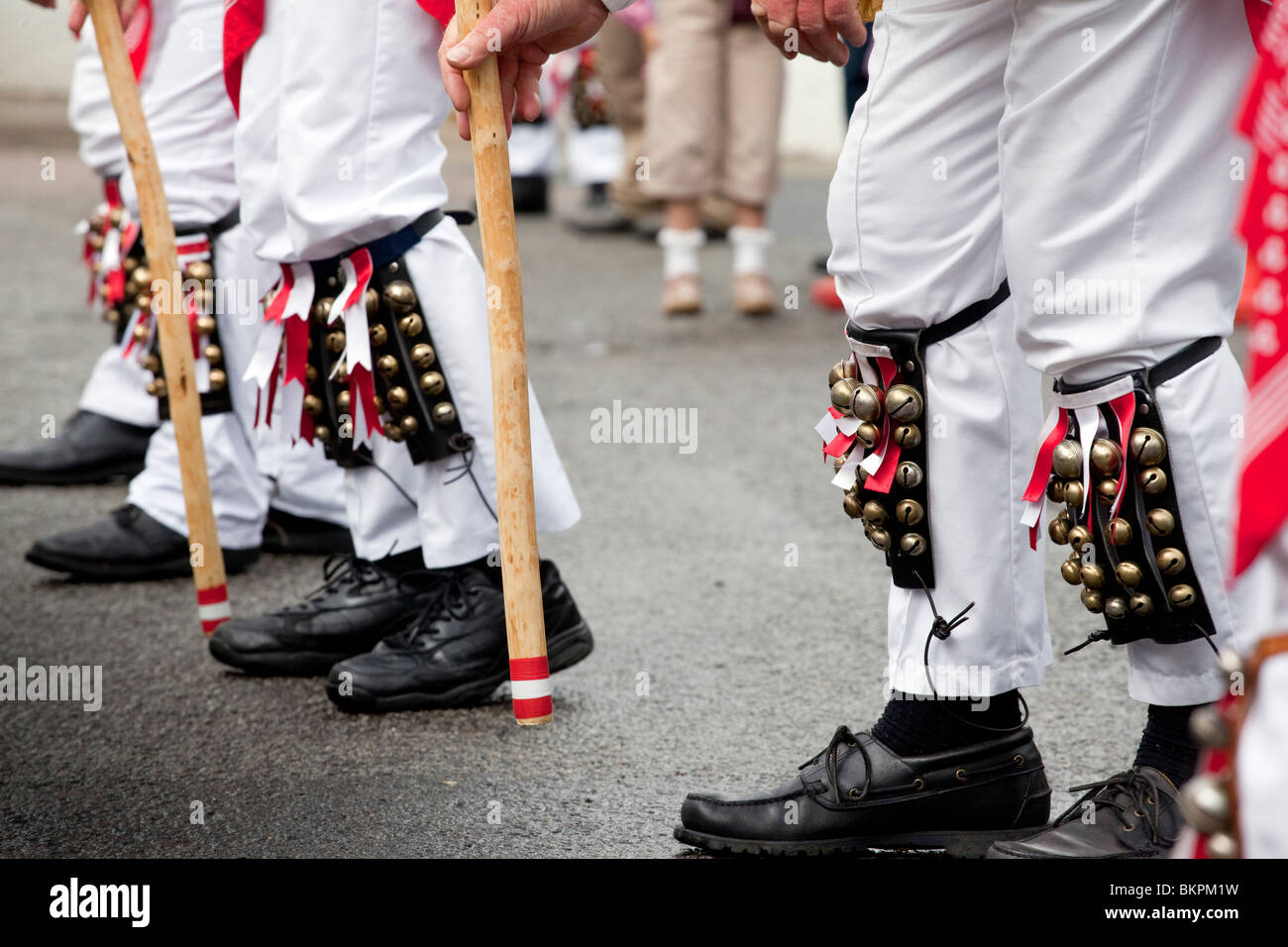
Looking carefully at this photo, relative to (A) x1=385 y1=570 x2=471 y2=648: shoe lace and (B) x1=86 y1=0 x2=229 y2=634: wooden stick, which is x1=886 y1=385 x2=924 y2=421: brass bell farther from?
(B) x1=86 y1=0 x2=229 y2=634: wooden stick

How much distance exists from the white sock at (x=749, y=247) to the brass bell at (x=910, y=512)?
3716mm

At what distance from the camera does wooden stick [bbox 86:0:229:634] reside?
2.32m

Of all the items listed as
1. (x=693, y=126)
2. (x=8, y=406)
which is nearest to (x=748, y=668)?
(x=8, y=406)

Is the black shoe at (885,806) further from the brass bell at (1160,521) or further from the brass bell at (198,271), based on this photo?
the brass bell at (198,271)

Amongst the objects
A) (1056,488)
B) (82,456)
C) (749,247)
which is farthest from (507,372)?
(749,247)

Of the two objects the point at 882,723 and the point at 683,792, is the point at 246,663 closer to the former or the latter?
the point at 683,792

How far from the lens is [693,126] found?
17.7 feet

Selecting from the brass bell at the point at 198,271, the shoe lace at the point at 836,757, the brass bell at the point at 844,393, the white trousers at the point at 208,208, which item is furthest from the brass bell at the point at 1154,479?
the brass bell at the point at 198,271

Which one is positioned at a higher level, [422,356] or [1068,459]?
[422,356]

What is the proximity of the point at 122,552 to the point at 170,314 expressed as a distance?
641mm

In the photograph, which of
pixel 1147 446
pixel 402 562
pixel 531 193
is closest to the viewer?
pixel 1147 446

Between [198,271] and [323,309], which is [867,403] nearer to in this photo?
[323,309]

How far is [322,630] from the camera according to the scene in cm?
232

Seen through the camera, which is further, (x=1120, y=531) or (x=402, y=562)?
(x=402, y=562)
